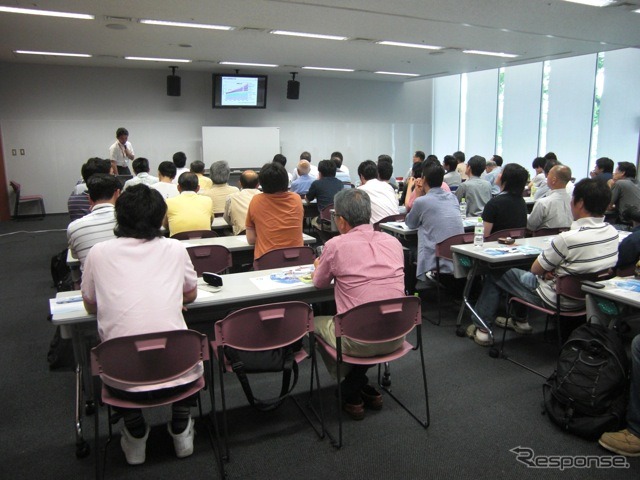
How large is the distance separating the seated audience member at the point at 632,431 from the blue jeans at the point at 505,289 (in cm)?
86

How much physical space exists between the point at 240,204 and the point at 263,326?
2.39 meters

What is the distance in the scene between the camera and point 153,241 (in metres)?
2.17

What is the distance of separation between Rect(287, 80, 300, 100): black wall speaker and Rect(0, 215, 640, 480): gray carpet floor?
884 cm

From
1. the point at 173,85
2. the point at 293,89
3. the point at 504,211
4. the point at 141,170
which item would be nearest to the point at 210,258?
the point at 504,211

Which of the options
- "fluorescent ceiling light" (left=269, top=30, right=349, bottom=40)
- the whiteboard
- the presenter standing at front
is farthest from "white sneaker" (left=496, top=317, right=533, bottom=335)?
the whiteboard

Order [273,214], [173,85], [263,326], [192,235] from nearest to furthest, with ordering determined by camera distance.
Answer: [263,326] → [273,214] → [192,235] → [173,85]

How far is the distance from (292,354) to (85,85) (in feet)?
32.3

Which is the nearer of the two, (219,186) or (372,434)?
(372,434)

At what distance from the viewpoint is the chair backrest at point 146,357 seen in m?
1.97

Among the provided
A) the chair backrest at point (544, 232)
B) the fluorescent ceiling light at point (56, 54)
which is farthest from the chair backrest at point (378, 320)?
the fluorescent ceiling light at point (56, 54)

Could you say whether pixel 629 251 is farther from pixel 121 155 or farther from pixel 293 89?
pixel 293 89

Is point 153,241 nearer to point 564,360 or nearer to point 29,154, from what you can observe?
point 564,360

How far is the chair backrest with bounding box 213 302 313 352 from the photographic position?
2223mm

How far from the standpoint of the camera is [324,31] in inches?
262
